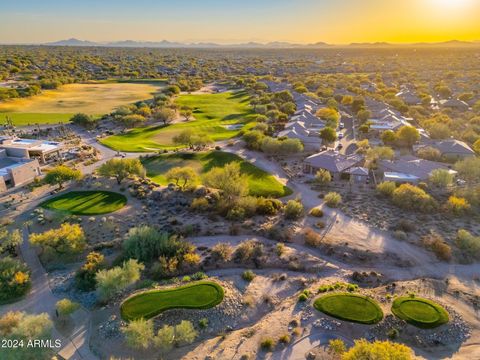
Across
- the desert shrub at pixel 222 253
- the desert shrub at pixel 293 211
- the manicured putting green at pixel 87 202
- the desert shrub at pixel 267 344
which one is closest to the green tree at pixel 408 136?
the desert shrub at pixel 293 211

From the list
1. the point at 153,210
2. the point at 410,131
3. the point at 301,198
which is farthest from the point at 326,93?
the point at 153,210

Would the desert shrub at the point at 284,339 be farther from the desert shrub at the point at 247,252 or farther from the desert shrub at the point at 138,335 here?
the desert shrub at the point at 247,252

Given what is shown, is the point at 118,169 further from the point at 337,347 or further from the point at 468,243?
the point at 468,243

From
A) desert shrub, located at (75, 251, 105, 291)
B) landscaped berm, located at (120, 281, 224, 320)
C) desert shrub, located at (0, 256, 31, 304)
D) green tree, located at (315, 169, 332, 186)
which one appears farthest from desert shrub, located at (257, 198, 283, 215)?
desert shrub, located at (0, 256, 31, 304)

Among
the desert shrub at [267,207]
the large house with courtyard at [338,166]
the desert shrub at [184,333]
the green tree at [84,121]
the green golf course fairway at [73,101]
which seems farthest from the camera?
the green golf course fairway at [73,101]

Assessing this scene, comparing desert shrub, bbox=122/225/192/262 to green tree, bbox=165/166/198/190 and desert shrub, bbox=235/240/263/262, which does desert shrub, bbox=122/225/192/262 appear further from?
green tree, bbox=165/166/198/190

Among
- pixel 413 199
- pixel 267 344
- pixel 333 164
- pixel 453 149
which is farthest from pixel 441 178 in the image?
pixel 267 344
